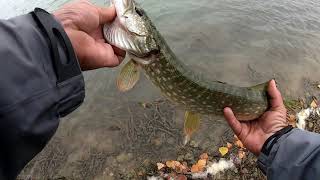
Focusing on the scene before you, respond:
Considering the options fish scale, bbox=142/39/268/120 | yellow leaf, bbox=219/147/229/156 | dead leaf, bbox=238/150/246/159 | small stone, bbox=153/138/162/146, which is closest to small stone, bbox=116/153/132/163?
small stone, bbox=153/138/162/146

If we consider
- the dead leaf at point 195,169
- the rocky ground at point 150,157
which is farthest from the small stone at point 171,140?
the dead leaf at point 195,169

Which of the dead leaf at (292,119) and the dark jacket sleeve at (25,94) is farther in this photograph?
the dead leaf at (292,119)

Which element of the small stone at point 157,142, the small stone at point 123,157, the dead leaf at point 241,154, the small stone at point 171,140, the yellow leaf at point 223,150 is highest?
the dead leaf at point 241,154

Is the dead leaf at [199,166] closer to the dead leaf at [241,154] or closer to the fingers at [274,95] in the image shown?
the dead leaf at [241,154]

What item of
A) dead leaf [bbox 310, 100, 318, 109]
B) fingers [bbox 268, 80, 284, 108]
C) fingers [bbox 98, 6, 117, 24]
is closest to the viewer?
fingers [bbox 98, 6, 117, 24]

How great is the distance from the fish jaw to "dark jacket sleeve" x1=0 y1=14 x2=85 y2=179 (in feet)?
2.79

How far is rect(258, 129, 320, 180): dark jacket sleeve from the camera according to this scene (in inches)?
69.6

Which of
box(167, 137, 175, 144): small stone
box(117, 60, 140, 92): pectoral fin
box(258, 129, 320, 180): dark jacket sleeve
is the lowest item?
box(167, 137, 175, 144): small stone

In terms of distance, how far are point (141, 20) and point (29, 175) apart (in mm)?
2440

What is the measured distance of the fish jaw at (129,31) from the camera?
86.3 inches

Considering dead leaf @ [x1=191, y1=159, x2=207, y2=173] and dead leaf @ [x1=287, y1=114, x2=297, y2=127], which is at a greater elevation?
dead leaf @ [x1=287, y1=114, x2=297, y2=127]

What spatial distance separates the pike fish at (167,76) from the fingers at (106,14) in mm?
42

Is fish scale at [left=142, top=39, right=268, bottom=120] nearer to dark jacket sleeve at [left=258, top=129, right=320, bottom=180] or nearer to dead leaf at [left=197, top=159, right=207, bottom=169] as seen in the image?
dark jacket sleeve at [left=258, top=129, right=320, bottom=180]

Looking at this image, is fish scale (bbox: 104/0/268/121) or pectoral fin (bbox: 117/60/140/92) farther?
pectoral fin (bbox: 117/60/140/92)
